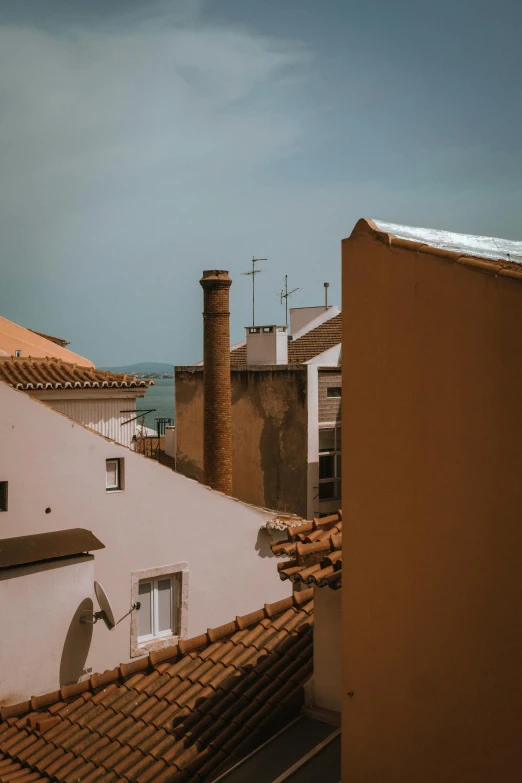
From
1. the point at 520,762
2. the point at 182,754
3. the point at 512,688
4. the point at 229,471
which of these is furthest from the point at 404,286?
the point at 229,471

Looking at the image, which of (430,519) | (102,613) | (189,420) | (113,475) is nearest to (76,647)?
(102,613)

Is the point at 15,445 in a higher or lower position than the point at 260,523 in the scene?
higher

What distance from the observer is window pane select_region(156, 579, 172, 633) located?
12.1 meters

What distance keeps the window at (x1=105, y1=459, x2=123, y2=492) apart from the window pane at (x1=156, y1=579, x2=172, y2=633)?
1837 mm

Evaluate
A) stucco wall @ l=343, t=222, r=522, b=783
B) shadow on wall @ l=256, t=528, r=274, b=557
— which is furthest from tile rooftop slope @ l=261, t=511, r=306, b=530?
stucco wall @ l=343, t=222, r=522, b=783

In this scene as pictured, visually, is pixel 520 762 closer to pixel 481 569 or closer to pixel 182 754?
pixel 481 569

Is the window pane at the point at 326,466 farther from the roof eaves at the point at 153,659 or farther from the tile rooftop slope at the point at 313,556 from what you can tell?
the tile rooftop slope at the point at 313,556

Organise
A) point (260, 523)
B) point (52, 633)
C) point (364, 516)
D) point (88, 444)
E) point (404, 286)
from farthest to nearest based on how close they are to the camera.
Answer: point (260, 523)
point (88, 444)
point (52, 633)
point (364, 516)
point (404, 286)

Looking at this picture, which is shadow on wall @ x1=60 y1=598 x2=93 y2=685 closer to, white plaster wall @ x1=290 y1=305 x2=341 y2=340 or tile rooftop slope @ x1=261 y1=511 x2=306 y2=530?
tile rooftop slope @ x1=261 y1=511 x2=306 y2=530

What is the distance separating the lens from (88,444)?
1095 cm

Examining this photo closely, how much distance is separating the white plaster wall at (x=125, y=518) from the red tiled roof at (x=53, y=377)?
→ 372 centimetres

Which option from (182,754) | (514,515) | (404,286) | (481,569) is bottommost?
(182,754)

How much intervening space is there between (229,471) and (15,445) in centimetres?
996

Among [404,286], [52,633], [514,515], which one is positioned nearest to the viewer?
[514,515]
